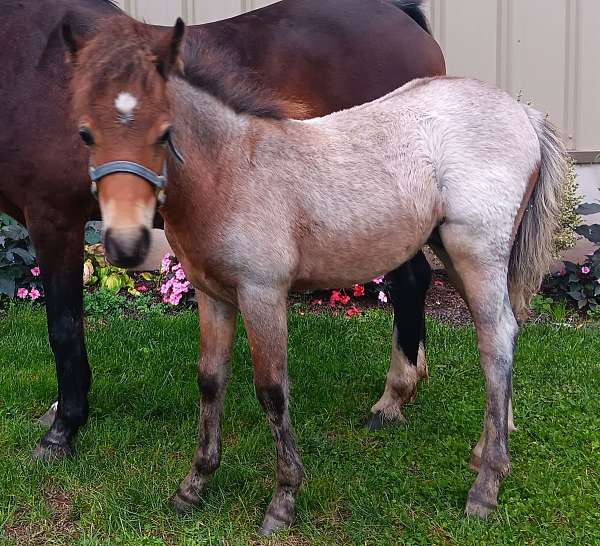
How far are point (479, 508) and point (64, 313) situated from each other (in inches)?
72.5

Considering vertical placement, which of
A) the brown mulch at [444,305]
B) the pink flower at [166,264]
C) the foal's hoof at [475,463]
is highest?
the foal's hoof at [475,463]

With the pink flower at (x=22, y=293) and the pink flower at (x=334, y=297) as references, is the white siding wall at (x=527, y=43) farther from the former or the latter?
the pink flower at (x=22, y=293)

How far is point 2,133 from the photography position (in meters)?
3.04

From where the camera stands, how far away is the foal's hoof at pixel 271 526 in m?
2.60

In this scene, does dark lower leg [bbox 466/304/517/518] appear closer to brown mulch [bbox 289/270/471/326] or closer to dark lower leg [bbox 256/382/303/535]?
dark lower leg [bbox 256/382/303/535]

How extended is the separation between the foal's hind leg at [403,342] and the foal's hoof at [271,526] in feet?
3.09

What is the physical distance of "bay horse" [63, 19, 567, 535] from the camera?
238 cm

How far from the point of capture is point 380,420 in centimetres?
348

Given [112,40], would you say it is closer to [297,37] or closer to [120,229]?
[120,229]

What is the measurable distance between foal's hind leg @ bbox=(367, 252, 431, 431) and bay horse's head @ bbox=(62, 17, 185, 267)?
1.78 metres

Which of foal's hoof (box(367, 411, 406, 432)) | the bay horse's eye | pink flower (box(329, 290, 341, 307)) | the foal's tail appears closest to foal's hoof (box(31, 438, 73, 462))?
foal's hoof (box(367, 411, 406, 432))

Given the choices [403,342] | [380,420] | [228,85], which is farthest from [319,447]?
[228,85]

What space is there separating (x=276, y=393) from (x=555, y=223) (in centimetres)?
129

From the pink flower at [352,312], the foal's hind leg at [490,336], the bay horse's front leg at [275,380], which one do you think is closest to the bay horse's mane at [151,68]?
the bay horse's front leg at [275,380]
